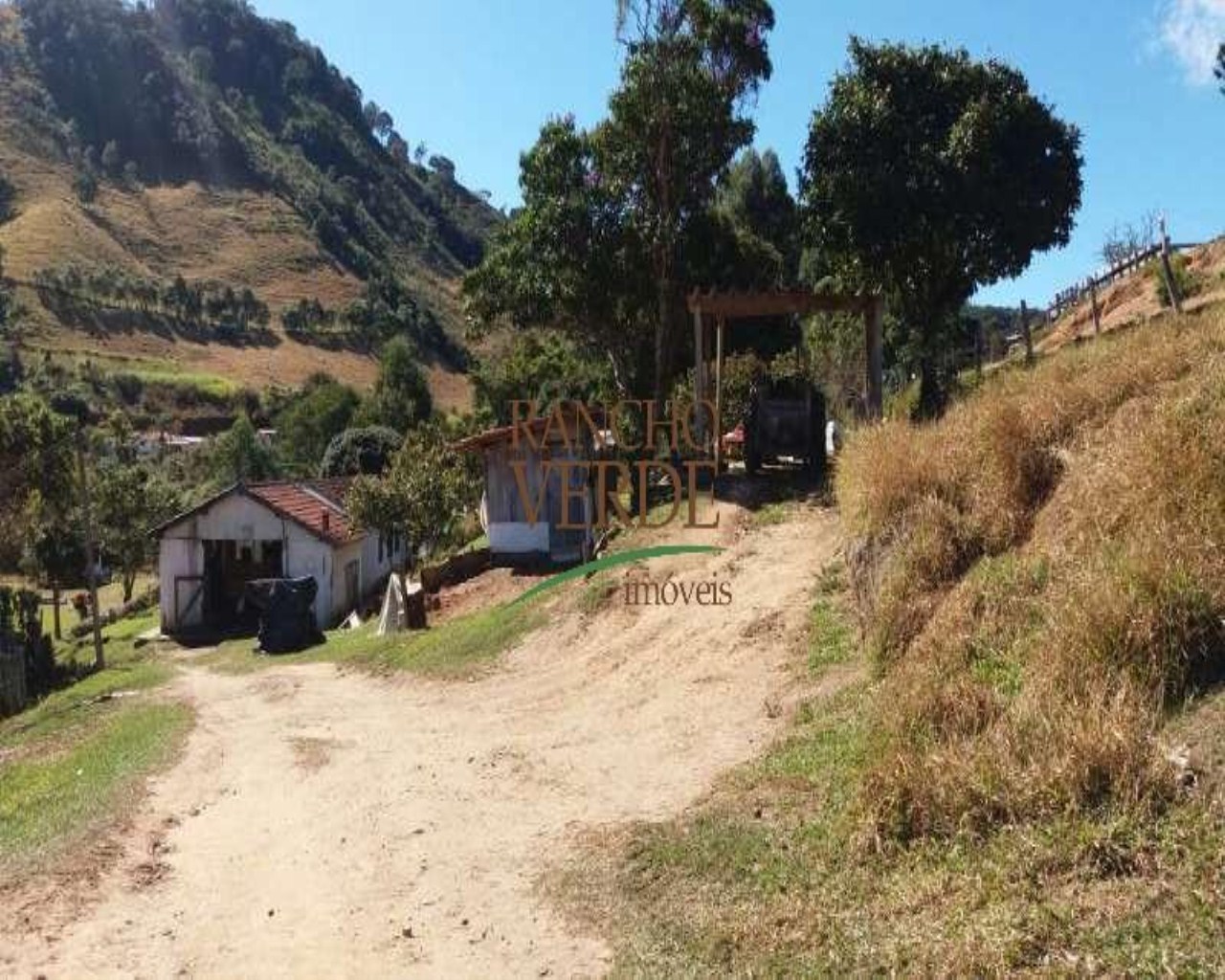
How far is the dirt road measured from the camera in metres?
6.64

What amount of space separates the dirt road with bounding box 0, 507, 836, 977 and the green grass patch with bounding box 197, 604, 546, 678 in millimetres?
681

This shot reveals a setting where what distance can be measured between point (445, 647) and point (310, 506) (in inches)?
703

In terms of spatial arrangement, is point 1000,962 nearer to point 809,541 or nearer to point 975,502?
point 975,502

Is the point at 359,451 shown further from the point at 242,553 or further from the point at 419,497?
the point at 419,497

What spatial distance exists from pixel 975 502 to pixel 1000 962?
5.13 m

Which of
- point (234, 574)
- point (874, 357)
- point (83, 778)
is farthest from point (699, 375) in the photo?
point (234, 574)

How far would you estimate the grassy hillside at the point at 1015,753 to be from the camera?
4758mm

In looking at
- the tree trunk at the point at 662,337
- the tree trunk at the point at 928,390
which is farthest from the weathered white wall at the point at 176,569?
the tree trunk at the point at 928,390

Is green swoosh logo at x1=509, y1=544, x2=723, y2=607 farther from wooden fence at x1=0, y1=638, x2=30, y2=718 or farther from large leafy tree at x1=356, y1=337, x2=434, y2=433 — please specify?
large leafy tree at x1=356, y1=337, x2=434, y2=433

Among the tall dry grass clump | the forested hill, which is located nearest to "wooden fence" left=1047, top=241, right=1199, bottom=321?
the tall dry grass clump

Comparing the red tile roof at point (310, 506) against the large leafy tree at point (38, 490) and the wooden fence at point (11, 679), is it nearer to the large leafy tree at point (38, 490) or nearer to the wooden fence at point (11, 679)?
the wooden fence at point (11, 679)

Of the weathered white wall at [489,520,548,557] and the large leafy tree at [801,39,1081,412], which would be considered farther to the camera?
the weathered white wall at [489,520,548,557]

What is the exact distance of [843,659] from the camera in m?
10.4

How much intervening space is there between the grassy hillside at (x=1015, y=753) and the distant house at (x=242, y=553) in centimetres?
2441
